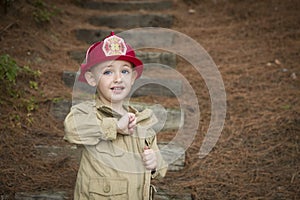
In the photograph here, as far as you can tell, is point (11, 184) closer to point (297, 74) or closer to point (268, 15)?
point (297, 74)

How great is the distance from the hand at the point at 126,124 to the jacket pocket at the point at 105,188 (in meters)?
0.24

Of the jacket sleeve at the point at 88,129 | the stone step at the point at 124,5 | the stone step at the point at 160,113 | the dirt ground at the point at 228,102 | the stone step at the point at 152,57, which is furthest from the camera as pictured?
the stone step at the point at 124,5

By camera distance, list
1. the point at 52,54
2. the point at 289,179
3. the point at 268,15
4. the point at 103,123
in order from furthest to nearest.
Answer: the point at 268,15, the point at 52,54, the point at 289,179, the point at 103,123

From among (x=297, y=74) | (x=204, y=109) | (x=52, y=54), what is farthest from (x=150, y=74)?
(x=297, y=74)

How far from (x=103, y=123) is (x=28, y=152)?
1.30 m

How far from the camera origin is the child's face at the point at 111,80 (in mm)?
1812

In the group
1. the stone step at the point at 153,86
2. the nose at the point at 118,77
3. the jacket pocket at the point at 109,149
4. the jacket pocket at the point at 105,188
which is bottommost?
the jacket pocket at the point at 105,188

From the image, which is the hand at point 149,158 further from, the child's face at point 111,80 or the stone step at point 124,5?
the stone step at point 124,5

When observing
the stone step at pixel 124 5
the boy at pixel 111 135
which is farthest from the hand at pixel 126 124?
the stone step at pixel 124 5

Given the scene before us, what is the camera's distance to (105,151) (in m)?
1.79

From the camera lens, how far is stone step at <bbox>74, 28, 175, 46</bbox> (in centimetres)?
486

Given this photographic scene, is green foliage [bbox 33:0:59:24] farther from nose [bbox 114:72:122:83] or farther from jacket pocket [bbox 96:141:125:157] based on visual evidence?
jacket pocket [bbox 96:141:125:157]

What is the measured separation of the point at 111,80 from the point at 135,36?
3.19m

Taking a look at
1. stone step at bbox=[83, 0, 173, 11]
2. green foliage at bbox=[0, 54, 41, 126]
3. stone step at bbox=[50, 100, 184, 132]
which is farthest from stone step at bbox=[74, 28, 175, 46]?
stone step at bbox=[50, 100, 184, 132]
